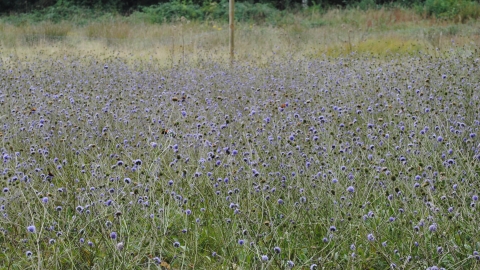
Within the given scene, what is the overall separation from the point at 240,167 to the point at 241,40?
32.5ft

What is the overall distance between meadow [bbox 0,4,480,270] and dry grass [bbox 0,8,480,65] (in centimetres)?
125

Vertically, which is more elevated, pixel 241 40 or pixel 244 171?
pixel 244 171

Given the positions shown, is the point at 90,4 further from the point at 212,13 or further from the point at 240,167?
the point at 240,167

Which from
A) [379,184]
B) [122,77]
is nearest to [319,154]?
[379,184]

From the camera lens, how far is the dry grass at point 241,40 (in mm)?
10805

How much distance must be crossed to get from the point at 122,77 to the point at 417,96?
160 inches

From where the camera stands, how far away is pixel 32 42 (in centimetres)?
1315

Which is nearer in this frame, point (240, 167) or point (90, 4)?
point (240, 167)

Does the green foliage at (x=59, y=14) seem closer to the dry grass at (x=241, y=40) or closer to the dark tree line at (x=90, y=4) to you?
the dark tree line at (x=90, y=4)

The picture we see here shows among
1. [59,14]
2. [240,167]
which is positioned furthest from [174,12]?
[240,167]

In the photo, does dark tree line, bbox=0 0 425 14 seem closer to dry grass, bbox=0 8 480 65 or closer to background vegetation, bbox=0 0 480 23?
background vegetation, bbox=0 0 480 23

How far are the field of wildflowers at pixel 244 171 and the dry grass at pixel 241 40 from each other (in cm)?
278

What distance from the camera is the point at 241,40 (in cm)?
1320

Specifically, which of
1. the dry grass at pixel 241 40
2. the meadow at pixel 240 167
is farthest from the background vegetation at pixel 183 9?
the meadow at pixel 240 167
